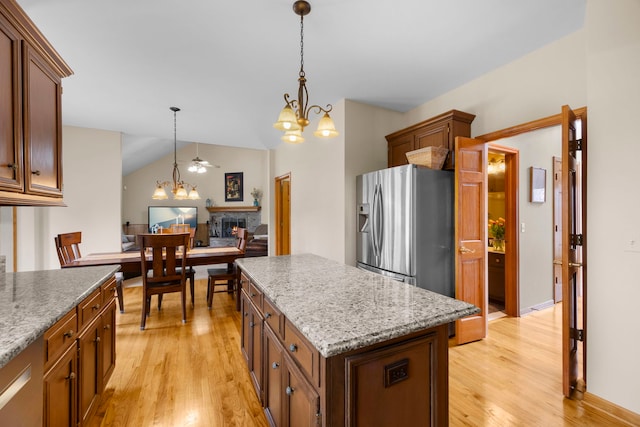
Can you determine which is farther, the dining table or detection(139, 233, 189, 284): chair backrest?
the dining table

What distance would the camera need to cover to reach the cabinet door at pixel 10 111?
52.4 inches

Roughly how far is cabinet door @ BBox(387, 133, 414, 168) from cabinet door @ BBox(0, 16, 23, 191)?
→ 307 centimetres

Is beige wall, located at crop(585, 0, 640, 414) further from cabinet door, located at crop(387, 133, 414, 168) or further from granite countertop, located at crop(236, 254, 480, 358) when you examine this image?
cabinet door, located at crop(387, 133, 414, 168)

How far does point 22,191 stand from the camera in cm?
147

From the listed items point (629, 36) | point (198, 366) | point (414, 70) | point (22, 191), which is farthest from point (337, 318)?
point (414, 70)

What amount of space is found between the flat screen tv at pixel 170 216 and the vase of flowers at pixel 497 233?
8.52 m

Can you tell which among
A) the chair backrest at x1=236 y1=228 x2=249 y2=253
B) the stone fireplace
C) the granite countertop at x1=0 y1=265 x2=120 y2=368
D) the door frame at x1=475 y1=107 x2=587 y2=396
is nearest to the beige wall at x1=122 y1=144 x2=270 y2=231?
the stone fireplace

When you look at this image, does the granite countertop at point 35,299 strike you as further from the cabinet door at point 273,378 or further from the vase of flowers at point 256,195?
the vase of flowers at point 256,195

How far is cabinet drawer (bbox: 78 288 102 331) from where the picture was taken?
1.44m

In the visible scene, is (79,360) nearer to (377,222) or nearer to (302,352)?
(302,352)

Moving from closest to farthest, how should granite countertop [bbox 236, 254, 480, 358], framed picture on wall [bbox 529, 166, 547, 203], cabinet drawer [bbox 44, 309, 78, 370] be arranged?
granite countertop [bbox 236, 254, 480, 358], cabinet drawer [bbox 44, 309, 78, 370], framed picture on wall [bbox 529, 166, 547, 203]

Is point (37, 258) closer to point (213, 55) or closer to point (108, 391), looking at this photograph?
point (108, 391)

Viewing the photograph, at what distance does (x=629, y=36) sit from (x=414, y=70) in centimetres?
141

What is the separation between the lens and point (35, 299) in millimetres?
1329
